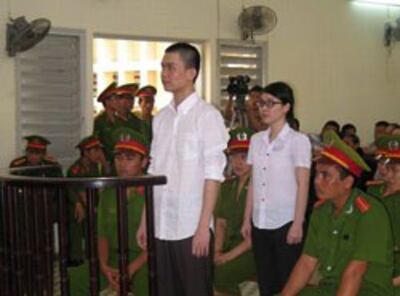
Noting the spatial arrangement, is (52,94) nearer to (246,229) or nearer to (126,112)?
(126,112)

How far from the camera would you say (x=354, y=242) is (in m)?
2.40

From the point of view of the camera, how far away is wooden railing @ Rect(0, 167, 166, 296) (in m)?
2.27

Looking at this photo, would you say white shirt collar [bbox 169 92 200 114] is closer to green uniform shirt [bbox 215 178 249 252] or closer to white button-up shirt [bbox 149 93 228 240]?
white button-up shirt [bbox 149 93 228 240]

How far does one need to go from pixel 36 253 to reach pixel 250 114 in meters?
2.31

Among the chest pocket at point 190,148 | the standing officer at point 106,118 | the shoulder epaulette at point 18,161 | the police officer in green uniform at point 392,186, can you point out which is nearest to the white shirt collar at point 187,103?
the chest pocket at point 190,148

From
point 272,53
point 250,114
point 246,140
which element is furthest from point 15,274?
point 272,53

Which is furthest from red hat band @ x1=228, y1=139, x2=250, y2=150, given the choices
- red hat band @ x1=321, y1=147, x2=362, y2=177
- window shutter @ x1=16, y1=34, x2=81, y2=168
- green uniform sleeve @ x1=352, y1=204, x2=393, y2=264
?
window shutter @ x1=16, y1=34, x2=81, y2=168

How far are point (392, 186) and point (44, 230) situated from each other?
1644 millimetres

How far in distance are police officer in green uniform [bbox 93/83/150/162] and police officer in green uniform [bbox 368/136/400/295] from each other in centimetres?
195

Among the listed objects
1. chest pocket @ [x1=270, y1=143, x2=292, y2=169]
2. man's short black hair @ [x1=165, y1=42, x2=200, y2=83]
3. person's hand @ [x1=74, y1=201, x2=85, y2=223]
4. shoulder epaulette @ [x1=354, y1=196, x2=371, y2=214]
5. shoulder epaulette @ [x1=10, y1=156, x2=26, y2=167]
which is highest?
man's short black hair @ [x1=165, y1=42, x2=200, y2=83]

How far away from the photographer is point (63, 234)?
231 centimetres

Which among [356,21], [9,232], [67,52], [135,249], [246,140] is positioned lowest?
[135,249]

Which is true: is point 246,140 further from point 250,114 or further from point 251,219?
point 250,114

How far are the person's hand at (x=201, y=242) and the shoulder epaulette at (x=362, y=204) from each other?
56 centimetres
